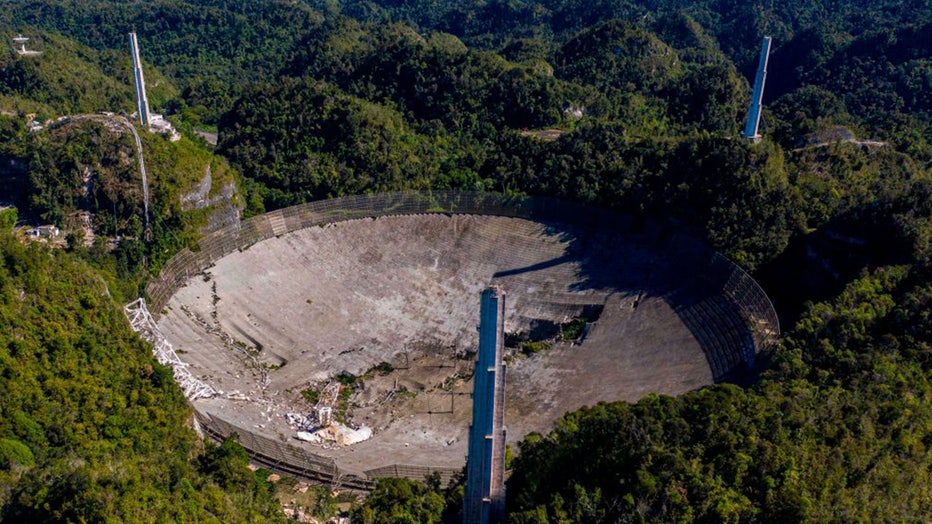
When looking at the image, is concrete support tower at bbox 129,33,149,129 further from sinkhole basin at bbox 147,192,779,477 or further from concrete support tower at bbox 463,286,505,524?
concrete support tower at bbox 463,286,505,524

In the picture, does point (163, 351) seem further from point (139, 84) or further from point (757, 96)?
point (757, 96)

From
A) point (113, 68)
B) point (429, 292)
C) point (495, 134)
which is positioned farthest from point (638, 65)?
point (113, 68)

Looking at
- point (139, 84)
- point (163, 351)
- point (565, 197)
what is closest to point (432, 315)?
point (565, 197)

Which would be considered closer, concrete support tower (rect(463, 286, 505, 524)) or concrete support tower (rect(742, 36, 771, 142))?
concrete support tower (rect(463, 286, 505, 524))

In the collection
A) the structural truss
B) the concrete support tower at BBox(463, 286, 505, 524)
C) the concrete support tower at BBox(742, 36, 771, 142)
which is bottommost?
the concrete support tower at BBox(463, 286, 505, 524)

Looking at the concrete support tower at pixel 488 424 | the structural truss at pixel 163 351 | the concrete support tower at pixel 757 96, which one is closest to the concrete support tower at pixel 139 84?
the structural truss at pixel 163 351

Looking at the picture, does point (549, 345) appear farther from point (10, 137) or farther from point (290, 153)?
point (10, 137)

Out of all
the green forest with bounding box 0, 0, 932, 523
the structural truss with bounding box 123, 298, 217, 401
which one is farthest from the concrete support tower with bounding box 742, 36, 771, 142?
the structural truss with bounding box 123, 298, 217, 401

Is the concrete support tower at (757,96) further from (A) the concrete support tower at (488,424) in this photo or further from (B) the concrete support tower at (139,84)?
(B) the concrete support tower at (139,84)
